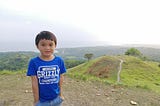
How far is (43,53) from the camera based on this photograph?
3.63 meters

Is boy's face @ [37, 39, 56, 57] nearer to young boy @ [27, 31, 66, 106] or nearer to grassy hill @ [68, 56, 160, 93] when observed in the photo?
→ young boy @ [27, 31, 66, 106]

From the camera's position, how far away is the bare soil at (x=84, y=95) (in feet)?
23.3

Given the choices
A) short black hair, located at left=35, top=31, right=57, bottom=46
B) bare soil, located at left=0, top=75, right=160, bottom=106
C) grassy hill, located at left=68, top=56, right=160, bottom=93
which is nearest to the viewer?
short black hair, located at left=35, top=31, right=57, bottom=46

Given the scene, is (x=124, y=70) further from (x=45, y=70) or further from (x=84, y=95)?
(x=45, y=70)

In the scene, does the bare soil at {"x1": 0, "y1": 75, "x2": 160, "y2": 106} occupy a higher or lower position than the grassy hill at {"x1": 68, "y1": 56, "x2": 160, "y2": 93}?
higher

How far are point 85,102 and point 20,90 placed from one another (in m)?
2.14

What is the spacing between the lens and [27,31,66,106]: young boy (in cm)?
361

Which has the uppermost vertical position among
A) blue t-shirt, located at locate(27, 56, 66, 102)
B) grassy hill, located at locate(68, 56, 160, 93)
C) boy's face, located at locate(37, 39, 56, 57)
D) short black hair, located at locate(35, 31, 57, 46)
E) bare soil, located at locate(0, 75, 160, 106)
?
short black hair, located at locate(35, 31, 57, 46)

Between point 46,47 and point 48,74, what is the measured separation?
36cm

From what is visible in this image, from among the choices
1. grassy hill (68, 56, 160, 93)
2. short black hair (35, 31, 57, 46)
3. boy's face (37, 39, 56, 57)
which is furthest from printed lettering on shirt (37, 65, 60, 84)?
grassy hill (68, 56, 160, 93)

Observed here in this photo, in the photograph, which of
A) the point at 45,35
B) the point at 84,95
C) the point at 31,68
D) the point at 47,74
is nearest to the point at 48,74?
the point at 47,74

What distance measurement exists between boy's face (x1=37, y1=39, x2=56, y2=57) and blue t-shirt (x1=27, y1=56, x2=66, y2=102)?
10 centimetres

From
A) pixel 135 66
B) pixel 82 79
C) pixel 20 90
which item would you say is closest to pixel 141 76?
pixel 135 66

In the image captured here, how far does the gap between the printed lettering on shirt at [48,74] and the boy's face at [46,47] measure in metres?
0.18
